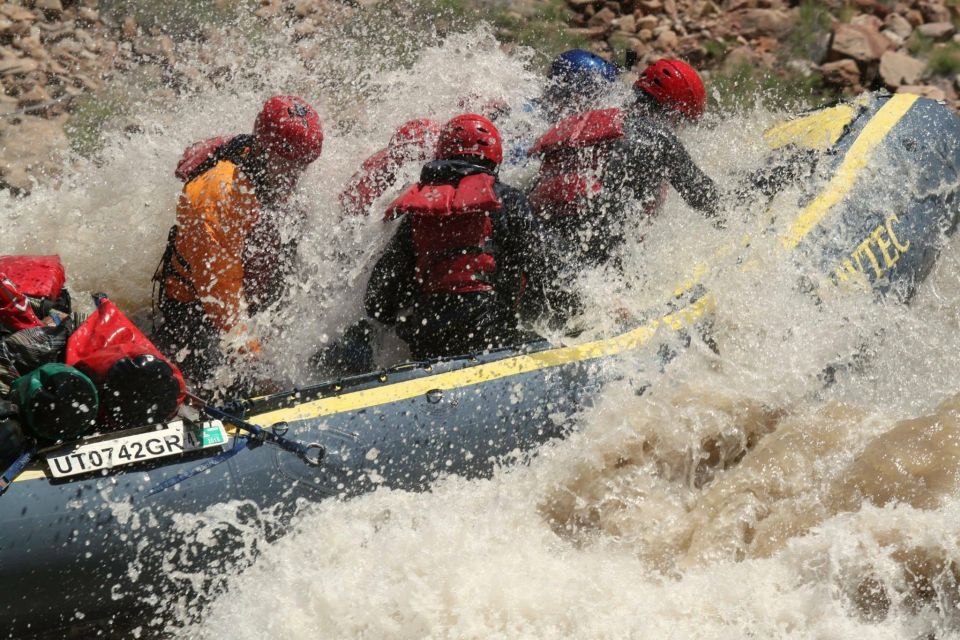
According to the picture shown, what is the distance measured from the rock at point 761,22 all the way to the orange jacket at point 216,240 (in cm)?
501

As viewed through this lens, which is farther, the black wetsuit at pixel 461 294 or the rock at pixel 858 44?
the rock at pixel 858 44

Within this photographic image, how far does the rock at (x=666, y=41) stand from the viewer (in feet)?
24.6

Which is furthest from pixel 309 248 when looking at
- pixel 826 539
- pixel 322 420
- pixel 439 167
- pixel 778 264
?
pixel 826 539

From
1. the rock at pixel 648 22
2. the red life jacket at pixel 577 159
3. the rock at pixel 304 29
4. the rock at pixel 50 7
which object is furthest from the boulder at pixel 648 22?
the rock at pixel 50 7

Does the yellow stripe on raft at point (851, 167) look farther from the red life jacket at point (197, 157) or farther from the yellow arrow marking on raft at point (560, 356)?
the red life jacket at point (197, 157)

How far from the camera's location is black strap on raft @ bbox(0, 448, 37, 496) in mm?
2949

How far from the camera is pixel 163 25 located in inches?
300

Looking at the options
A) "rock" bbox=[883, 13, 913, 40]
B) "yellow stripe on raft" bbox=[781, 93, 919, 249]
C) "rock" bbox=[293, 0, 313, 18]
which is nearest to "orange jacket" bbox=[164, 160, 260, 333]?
"yellow stripe on raft" bbox=[781, 93, 919, 249]

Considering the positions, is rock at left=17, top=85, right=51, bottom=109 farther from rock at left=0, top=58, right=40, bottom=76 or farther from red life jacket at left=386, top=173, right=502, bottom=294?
red life jacket at left=386, top=173, right=502, bottom=294

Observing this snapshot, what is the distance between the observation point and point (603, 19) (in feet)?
25.3

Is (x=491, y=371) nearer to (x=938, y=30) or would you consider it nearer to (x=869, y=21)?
(x=869, y=21)

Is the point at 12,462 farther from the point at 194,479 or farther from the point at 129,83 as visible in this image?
the point at 129,83

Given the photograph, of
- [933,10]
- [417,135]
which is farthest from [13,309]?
[933,10]

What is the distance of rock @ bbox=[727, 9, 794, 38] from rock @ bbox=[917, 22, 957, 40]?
941 millimetres
